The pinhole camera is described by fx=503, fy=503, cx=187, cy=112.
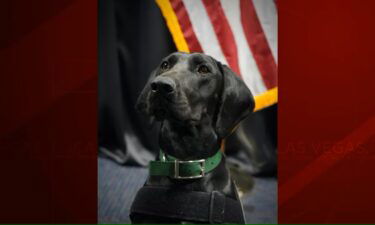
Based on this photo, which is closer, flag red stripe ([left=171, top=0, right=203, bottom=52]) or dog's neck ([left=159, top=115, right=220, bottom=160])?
dog's neck ([left=159, top=115, right=220, bottom=160])

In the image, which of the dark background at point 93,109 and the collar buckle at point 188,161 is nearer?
the collar buckle at point 188,161

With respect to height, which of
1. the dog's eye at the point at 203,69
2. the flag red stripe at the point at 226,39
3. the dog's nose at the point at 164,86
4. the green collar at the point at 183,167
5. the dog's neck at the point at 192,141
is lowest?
the green collar at the point at 183,167

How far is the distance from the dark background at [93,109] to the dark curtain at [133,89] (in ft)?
0.30

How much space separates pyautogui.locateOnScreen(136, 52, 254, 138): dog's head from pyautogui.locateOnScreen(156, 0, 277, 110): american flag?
213 mm

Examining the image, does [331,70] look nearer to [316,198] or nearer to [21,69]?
[316,198]

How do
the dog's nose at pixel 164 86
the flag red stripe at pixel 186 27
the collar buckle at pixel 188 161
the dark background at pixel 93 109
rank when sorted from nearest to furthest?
1. the dog's nose at pixel 164 86
2. the collar buckle at pixel 188 161
3. the dark background at pixel 93 109
4. the flag red stripe at pixel 186 27

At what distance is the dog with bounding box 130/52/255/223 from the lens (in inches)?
59.7

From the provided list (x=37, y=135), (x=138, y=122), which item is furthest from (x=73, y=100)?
(x=138, y=122)

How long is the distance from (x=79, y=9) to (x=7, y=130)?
48 cm

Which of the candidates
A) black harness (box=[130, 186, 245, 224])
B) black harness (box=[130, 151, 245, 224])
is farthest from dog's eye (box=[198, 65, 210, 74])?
black harness (box=[130, 186, 245, 224])

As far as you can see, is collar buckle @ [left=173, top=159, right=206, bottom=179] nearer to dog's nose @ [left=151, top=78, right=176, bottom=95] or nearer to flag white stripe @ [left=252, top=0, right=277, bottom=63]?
dog's nose @ [left=151, top=78, right=176, bottom=95]

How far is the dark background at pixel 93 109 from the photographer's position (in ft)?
5.55

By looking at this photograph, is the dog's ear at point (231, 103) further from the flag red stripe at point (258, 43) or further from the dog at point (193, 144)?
the flag red stripe at point (258, 43)

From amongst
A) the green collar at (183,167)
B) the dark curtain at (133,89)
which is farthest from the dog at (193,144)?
the dark curtain at (133,89)
